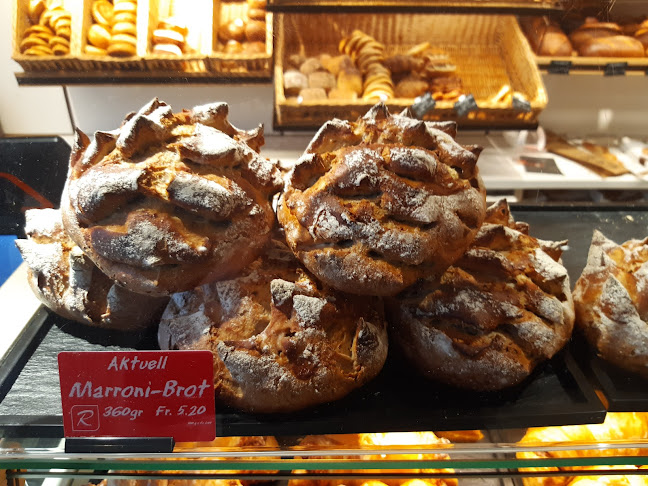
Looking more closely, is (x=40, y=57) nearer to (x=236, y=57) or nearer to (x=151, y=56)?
(x=151, y=56)

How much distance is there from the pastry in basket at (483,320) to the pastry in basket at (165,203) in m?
0.40

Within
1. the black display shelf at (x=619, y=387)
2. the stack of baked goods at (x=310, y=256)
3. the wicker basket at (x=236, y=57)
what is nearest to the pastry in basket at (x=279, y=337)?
the stack of baked goods at (x=310, y=256)

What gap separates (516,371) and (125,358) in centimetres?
83

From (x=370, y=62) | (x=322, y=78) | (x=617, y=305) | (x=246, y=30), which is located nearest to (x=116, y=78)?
(x=246, y=30)

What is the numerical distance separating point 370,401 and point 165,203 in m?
0.62

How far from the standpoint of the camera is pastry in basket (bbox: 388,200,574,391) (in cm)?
115

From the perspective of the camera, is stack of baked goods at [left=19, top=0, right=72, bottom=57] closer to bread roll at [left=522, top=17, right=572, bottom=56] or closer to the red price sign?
the red price sign

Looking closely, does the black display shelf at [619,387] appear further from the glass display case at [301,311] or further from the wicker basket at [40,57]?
the wicker basket at [40,57]

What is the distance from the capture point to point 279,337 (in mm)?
1084

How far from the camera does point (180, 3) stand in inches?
50.6

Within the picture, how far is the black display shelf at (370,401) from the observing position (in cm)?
111

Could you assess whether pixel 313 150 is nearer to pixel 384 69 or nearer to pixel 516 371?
pixel 516 371

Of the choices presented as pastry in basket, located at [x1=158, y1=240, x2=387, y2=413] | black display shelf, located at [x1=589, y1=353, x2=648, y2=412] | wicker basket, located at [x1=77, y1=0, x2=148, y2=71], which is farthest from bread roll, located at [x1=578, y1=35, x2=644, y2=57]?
wicker basket, located at [x1=77, y1=0, x2=148, y2=71]

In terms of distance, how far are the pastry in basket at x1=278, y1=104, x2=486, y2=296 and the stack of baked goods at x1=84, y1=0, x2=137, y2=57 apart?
90 cm
